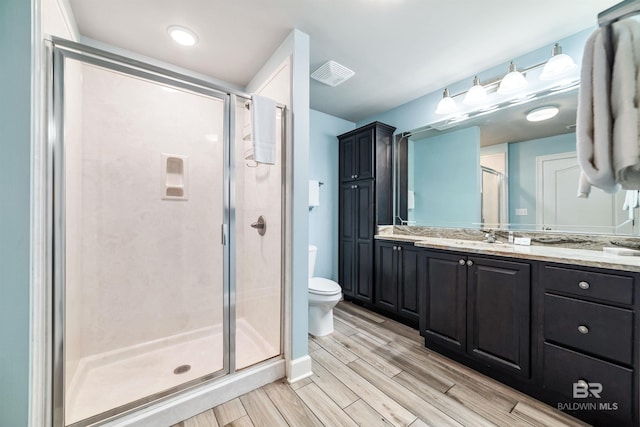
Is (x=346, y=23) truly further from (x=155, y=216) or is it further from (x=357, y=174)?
(x=155, y=216)

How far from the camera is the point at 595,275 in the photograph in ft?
4.00

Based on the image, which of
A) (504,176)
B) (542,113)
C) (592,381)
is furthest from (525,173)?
(592,381)

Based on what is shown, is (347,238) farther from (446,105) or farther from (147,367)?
(147,367)

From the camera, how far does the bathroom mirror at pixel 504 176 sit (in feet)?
5.63

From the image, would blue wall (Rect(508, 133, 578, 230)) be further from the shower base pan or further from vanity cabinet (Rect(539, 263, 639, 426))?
the shower base pan

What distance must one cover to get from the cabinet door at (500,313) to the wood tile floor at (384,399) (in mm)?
199

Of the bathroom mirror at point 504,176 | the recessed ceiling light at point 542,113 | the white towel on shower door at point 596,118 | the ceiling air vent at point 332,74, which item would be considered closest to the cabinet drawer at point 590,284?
the bathroom mirror at point 504,176

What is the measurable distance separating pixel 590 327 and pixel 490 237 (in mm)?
894

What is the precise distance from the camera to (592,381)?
1223 millimetres

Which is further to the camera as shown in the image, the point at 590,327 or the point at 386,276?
Result: the point at 386,276

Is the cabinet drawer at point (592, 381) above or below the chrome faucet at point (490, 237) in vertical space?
below

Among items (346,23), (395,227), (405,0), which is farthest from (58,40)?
(395,227)

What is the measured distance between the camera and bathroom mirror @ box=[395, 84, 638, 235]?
5.63ft

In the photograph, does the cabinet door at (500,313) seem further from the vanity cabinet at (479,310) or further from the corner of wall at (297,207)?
the corner of wall at (297,207)
